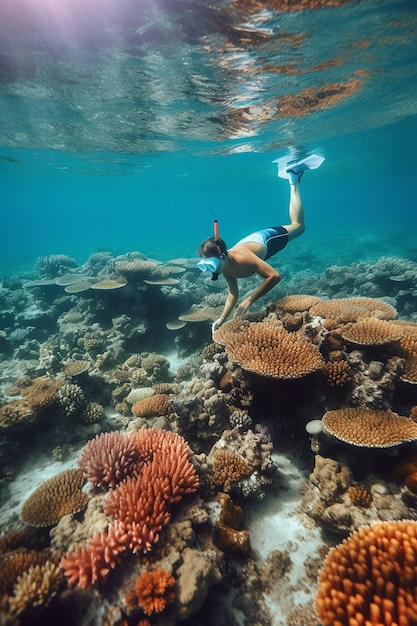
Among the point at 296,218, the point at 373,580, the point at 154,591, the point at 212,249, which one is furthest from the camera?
the point at 296,218

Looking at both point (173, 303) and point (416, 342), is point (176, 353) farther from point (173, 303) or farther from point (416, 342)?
point (416, 342)

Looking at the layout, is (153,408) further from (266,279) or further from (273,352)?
(266,279)

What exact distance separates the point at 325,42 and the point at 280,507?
14918mm

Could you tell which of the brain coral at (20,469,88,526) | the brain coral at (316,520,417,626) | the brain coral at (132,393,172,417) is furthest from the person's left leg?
the brain coral at (20,469,88,526)

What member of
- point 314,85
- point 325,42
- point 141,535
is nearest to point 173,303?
point 141,535

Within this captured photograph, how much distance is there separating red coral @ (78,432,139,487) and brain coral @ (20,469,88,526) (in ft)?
1.83

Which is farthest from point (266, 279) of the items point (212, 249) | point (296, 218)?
point (296, 218)

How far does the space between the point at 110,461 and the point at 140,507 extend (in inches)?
33.0

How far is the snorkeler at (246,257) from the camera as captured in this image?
5223mm

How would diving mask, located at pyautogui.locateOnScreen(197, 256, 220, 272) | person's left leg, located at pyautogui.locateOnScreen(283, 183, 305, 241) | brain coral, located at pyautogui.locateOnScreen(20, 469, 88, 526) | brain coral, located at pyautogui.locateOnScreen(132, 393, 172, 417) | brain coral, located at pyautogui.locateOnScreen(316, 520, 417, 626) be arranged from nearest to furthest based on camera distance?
brain coral, located at pyautogui.locateOnScreen(316, 520, 417, 626) → brain coral, located at pyautogui.locateOnScreen(20, 469, 88, 526) → diving mask, located at pyautogui.locateOnScreen(197, 256, 220, 272) → brain coral, located at pyautogui.locateOnScreen(132, 393, 172, 417) → person's left leg, located at pyautogui.locateOnScreen(283, 183, 305, 241)

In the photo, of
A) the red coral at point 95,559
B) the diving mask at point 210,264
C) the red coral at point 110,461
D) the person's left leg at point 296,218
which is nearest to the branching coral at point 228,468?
the red coral at point 110,461

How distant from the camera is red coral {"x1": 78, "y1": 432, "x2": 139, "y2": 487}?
379 centimetres

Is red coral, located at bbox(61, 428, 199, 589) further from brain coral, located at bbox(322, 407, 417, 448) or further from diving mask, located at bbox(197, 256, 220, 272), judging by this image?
diving mask, located at bbox(197, 256, 220, 272)

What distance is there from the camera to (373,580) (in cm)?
A: 244
